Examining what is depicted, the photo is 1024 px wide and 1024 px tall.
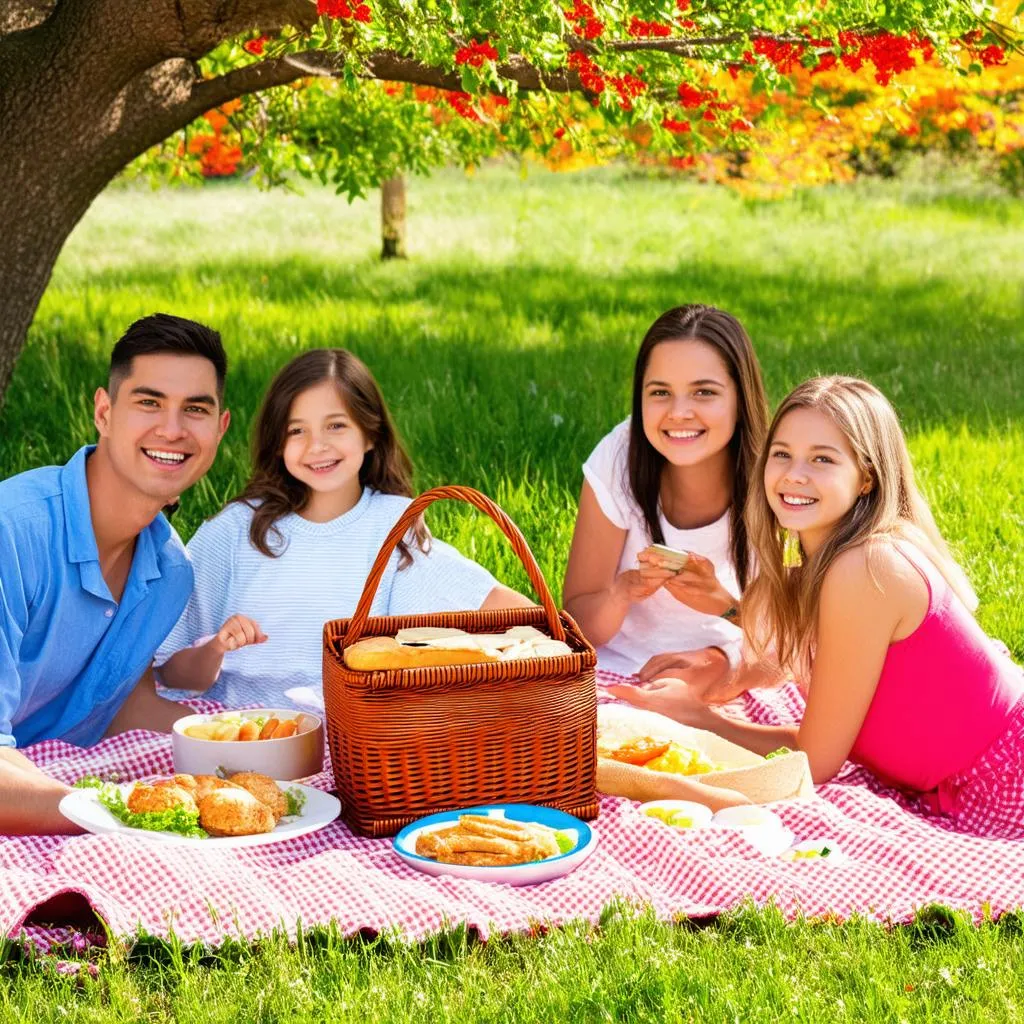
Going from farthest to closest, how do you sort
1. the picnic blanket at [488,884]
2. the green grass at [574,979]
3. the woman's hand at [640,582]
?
the woman's hand at [640,582]
the picnic blanket at [488,884]
the green grass at [574,979]

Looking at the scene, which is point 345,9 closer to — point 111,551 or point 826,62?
point 111,551

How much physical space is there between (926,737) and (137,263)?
11.7m

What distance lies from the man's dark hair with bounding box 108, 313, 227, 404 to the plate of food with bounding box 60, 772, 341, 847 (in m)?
1.30

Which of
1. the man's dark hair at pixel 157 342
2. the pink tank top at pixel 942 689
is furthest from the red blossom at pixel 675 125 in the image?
the pink tank top at pixel 942 689

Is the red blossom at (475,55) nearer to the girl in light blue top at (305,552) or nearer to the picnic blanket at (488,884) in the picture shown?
the girl in light blue top at (305,552)

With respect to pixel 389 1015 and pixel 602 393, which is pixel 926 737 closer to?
pixel 389 1015

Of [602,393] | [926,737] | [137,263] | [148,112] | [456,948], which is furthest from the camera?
[137,263]

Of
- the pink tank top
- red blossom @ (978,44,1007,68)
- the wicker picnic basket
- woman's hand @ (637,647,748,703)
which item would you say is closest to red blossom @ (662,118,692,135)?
red blossom @ (978,44,1007,68)

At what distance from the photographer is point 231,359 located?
29.5 ft

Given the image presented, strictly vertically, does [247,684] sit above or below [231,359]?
below

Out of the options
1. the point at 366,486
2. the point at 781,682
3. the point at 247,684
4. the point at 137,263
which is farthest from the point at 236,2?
the point at 137,263

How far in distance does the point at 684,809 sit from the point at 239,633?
1271 mm

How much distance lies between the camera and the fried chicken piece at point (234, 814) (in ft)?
10.9

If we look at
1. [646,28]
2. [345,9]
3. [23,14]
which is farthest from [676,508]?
[23,14]
